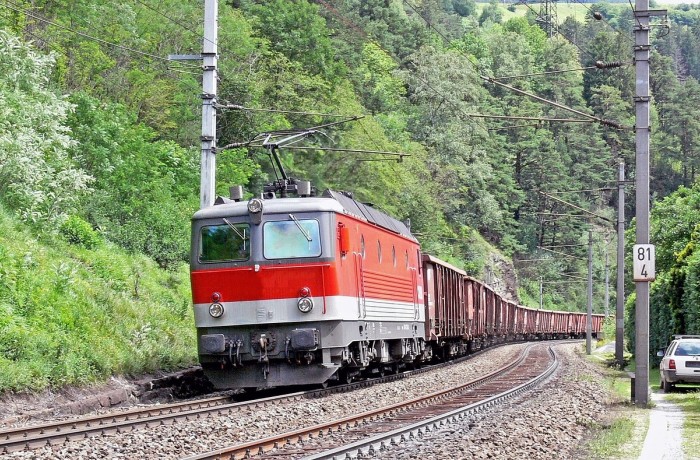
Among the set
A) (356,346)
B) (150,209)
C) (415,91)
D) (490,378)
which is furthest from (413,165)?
(356,346)

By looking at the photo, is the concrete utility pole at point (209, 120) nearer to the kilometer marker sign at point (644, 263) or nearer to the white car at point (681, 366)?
the kilometer marker sign at point (644, 263)

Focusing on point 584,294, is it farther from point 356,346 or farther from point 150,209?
point 356,346

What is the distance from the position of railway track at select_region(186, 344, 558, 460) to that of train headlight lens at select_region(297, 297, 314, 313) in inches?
90.7

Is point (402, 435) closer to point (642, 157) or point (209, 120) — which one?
point (642, 157)

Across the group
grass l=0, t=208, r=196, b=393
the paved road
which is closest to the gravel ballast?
the paved road

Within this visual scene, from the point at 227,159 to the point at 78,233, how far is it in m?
12.5

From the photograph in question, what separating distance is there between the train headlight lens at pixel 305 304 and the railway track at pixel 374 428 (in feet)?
7.56

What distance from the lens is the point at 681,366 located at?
2333 cm

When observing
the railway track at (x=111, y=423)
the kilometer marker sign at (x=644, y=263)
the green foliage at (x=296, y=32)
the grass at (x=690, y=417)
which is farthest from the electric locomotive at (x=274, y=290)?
the green foliage at (x=296, y=32)

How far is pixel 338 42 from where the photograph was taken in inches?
3337

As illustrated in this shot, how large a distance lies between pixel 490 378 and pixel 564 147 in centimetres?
9027

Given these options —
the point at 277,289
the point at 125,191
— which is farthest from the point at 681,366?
the point at 125,191

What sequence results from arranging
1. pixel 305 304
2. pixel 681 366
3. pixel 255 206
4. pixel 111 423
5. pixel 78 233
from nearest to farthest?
pixel 111 423, pixel 305 304, pixel 255 206, pixel 681 366, pixel 78 233

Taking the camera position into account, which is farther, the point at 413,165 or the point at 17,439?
the point at 413,165
